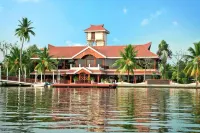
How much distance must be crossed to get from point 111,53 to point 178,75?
41.2 feet

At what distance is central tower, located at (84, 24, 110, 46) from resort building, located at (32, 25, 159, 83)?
947 cm

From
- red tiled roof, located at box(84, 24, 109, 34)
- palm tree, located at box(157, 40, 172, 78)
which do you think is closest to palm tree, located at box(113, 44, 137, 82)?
palm tree, located at box(157, 40, 172, 78)

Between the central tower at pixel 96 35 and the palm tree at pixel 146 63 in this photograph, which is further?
the central tower at pixel 96 35

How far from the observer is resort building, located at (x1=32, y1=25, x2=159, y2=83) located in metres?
55.6

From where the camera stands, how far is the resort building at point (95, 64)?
55.6 meters

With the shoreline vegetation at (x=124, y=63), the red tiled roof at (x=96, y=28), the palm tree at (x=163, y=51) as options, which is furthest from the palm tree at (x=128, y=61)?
the red tiled roof at (x=96, y=28)

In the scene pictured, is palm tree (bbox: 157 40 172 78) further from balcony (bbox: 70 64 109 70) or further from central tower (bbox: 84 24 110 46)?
balcony (bbox: 70 64 109 70)

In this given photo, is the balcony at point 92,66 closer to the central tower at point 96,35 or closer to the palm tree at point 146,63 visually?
the palm tree at point 146,63

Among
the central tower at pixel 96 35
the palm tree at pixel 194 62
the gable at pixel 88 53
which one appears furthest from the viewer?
the central tower at pixel 96 35

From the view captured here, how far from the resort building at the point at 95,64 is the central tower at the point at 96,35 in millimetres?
9473

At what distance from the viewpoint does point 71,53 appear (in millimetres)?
61469

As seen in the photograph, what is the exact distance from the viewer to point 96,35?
2857 inches

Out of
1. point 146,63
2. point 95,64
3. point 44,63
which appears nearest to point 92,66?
point 95,64

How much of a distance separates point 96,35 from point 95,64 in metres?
15.7
